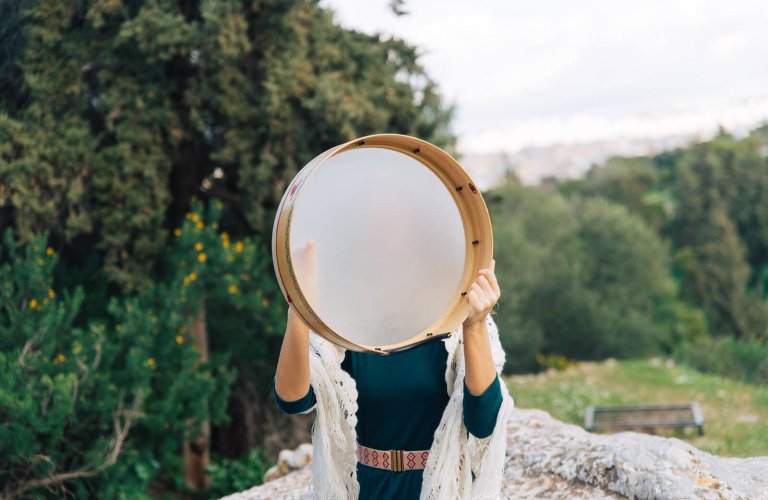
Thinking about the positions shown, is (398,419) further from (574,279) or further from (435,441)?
(574,279)

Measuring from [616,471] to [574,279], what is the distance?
24.3m

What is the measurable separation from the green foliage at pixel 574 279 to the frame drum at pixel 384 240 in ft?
68.2

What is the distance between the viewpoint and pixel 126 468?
6.54m

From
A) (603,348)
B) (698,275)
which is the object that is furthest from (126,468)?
(698,275)

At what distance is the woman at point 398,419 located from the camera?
7.52 feet

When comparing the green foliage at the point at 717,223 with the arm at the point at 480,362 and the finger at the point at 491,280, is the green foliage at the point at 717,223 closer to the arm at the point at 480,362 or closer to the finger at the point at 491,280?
the arm at the point at 480,362

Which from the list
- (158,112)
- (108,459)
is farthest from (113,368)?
(158,112)

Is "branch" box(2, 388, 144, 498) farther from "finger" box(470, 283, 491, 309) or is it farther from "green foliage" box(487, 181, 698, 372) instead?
"green foliage" box(487, 181, 698, 372)

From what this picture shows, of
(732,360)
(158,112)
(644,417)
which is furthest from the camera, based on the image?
(732,360)

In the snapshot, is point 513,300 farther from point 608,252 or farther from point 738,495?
point 738,495

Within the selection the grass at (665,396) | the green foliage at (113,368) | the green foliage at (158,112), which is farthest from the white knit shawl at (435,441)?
the grass at (665,396)

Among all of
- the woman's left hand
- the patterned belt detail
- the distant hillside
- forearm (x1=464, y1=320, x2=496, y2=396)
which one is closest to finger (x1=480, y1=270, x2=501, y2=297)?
the woman's left hand

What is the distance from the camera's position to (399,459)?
94.4 inches

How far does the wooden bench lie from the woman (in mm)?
6782
